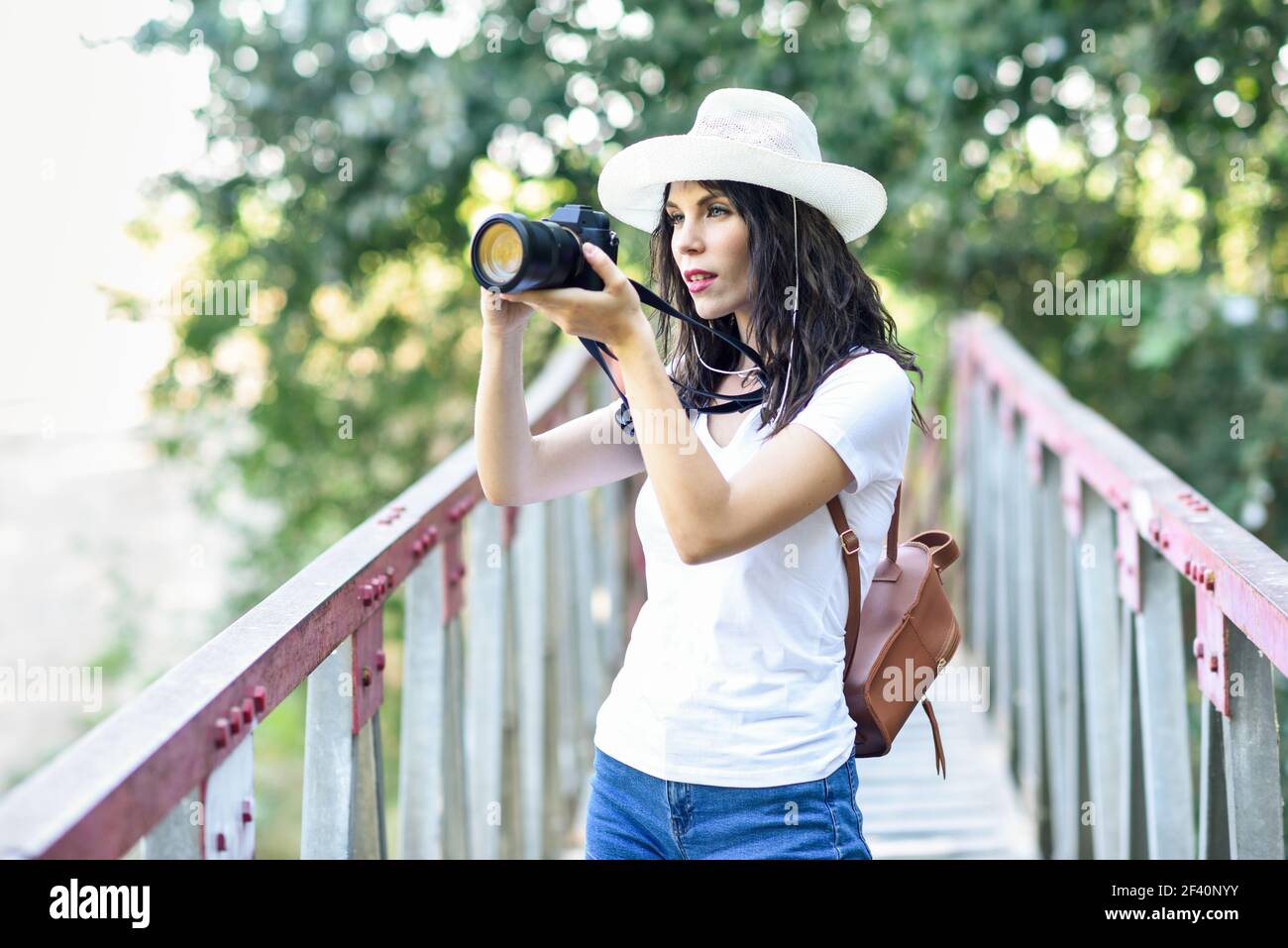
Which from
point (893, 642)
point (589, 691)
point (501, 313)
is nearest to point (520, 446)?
point (501, 313)

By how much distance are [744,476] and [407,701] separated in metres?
0.82

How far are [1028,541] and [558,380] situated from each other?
3.90 feet

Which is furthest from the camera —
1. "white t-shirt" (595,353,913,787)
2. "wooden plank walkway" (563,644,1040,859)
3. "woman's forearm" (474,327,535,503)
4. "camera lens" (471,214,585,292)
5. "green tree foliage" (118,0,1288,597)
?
"green tree foliage" (118,0,1288,597)

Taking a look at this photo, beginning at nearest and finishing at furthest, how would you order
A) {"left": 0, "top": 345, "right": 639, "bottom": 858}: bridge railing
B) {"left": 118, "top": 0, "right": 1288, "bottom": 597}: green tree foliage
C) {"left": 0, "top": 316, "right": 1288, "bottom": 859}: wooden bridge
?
1. {"left": 0, "top": 345, "right": 639, "bottom": 858}: bridge railing
2. {"left": 0, "top": 316, "right": 1288, "bottom": 859}: wooden bridge
3. {"left": 118, "top": 0, "right": 1288, "bottom": 597}: green tree foliage

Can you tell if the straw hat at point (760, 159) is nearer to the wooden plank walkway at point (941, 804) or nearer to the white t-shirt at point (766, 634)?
the white t-shirt at point (766, 634)

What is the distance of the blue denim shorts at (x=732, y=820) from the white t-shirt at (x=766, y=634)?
0.01 metres

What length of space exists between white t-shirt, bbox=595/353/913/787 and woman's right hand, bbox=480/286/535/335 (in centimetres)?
21

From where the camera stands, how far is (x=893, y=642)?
1.37 meters

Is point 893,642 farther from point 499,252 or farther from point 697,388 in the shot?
point 499,252

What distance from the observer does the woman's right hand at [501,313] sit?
4.28ft

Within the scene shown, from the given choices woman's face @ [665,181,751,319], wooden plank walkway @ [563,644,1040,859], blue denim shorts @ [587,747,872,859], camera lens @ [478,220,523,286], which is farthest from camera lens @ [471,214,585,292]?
wooden plank walkway @ [563,644,1040,859]

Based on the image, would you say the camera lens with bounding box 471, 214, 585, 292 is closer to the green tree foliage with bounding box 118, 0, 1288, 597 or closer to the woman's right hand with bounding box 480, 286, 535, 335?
the woman's right hand with bounding box 480, 286, 535, 335

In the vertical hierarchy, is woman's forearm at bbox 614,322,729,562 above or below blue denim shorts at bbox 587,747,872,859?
above

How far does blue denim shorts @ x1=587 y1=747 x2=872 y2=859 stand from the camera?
123cm
